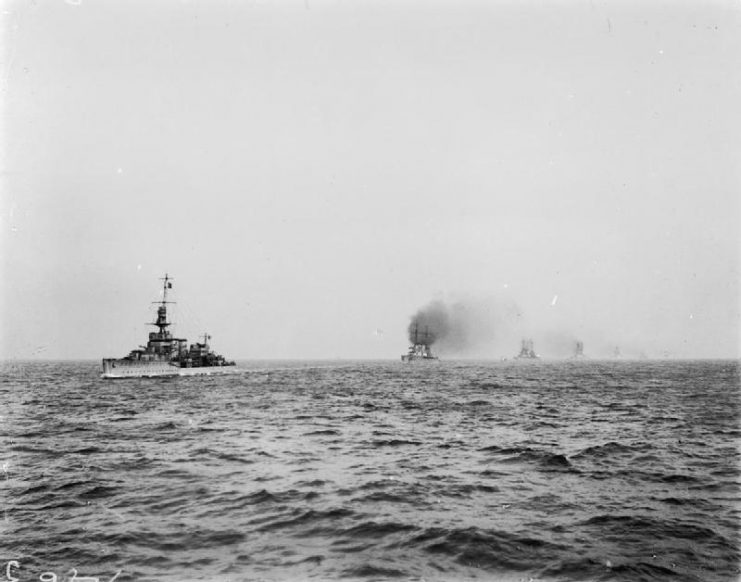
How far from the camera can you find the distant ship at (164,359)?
2431 inches

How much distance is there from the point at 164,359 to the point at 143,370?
3.04 meters

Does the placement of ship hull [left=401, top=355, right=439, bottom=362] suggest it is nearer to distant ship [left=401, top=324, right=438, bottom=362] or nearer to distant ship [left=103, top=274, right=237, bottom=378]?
distant ship [left=401, top=324, right=438, bottom=362]

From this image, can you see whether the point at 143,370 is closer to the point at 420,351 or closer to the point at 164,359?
the point at 164,359

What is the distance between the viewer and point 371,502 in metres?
10.3

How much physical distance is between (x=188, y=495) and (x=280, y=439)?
6867 millimetres

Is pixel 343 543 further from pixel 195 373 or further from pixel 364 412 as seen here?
pixel 195 373

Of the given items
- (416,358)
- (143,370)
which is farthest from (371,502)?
(416,358)

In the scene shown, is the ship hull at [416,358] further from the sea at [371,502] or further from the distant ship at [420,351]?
the sea at [371,502]

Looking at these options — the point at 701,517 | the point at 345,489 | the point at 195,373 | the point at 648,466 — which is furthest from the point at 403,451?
the point at 195,373

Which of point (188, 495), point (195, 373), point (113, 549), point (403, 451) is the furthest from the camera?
point (195, 373)

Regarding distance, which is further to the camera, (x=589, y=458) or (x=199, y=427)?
(x=199, y=427)

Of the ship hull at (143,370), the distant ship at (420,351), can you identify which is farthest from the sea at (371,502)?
the distant ship at (420,351)

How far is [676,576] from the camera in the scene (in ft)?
23.9

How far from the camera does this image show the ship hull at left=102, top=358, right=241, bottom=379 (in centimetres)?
6125
